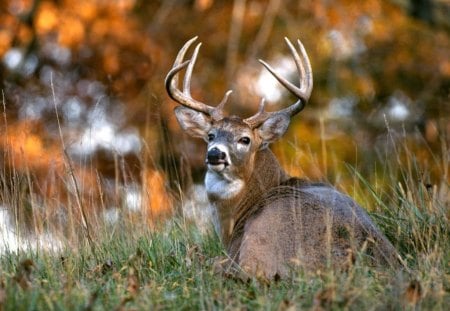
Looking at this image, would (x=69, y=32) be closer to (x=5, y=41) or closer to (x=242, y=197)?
(x=5, y=41)

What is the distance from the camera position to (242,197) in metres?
7.39

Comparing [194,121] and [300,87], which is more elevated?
[300,87]

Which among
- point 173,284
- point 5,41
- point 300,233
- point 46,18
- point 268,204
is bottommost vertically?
point 173,284

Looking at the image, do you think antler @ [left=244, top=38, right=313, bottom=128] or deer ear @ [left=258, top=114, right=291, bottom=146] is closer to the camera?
antler @ [left=244, top=38, right=313, bottom=128]

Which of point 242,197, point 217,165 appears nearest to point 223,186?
point 242,197

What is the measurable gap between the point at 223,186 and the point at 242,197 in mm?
156

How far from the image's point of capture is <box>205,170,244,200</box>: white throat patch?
24.2 feet

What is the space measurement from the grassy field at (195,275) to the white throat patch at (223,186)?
31cm

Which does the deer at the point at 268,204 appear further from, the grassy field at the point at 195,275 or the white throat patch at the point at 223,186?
the grassy field at the point at 195,275

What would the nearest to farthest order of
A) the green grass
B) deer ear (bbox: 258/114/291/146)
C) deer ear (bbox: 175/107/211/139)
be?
the green grass → deer ear (bbox: 258/114/291/146) → deer ear (bbox: 175/107/211/139)

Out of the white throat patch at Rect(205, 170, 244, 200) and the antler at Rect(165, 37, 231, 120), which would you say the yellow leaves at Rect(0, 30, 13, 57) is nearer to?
the antler at Rect(165, 37, 231, 120)

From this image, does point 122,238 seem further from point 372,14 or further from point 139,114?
point 372,14

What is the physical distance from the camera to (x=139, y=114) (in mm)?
15133

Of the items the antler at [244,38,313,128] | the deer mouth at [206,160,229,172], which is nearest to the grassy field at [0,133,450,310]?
the deer mouth at [206,160,229,172]
